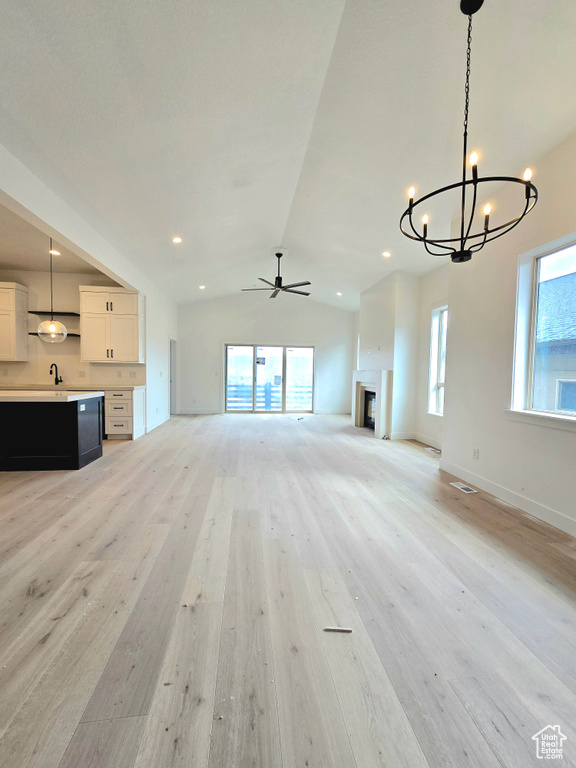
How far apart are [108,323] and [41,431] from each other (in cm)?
250

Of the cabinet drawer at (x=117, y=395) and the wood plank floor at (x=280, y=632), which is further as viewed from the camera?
the cabinet drawer at (x=117, y=395)

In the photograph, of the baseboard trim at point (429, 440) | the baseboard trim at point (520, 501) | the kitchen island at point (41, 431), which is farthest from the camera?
the baseboard trim at point (429, 440)

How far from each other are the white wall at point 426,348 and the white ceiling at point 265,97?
200 centimetres

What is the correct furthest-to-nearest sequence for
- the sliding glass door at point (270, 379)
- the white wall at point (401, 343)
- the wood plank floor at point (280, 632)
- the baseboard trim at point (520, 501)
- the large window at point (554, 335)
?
the sliding glass door at point (270, 379)
the white wall at point (401, 343)
the large window at point (554, 335)
the baseboard trim at point (520, 501)
the wood plank floor at point (280, 632)

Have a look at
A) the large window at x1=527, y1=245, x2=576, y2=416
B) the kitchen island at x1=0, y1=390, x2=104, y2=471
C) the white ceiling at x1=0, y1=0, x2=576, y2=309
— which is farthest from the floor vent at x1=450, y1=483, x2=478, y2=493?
the kitchen island at x1=0, y1=390, x2=104, y2=471

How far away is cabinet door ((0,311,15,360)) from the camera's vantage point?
5.52 meters

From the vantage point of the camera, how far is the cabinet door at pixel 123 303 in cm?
571

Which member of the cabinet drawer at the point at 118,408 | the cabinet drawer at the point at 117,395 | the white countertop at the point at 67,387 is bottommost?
the cabinet drawer at the point at 118,408

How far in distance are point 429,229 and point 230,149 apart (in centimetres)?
269

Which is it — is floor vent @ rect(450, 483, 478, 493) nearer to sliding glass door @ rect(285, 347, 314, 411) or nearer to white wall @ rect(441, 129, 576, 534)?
white wall @ rect(441, 129, 576, 534)

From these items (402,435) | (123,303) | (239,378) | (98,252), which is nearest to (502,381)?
(402,435)

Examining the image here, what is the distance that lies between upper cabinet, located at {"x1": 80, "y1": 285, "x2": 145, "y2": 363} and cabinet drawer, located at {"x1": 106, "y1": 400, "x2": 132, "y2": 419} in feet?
2.44

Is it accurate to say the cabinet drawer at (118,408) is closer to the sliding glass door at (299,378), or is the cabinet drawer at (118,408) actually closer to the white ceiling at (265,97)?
the white ceiling at (265,97)

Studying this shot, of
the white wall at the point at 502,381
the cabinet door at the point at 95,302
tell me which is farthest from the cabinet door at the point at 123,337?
the white wall at the point at 502,381
